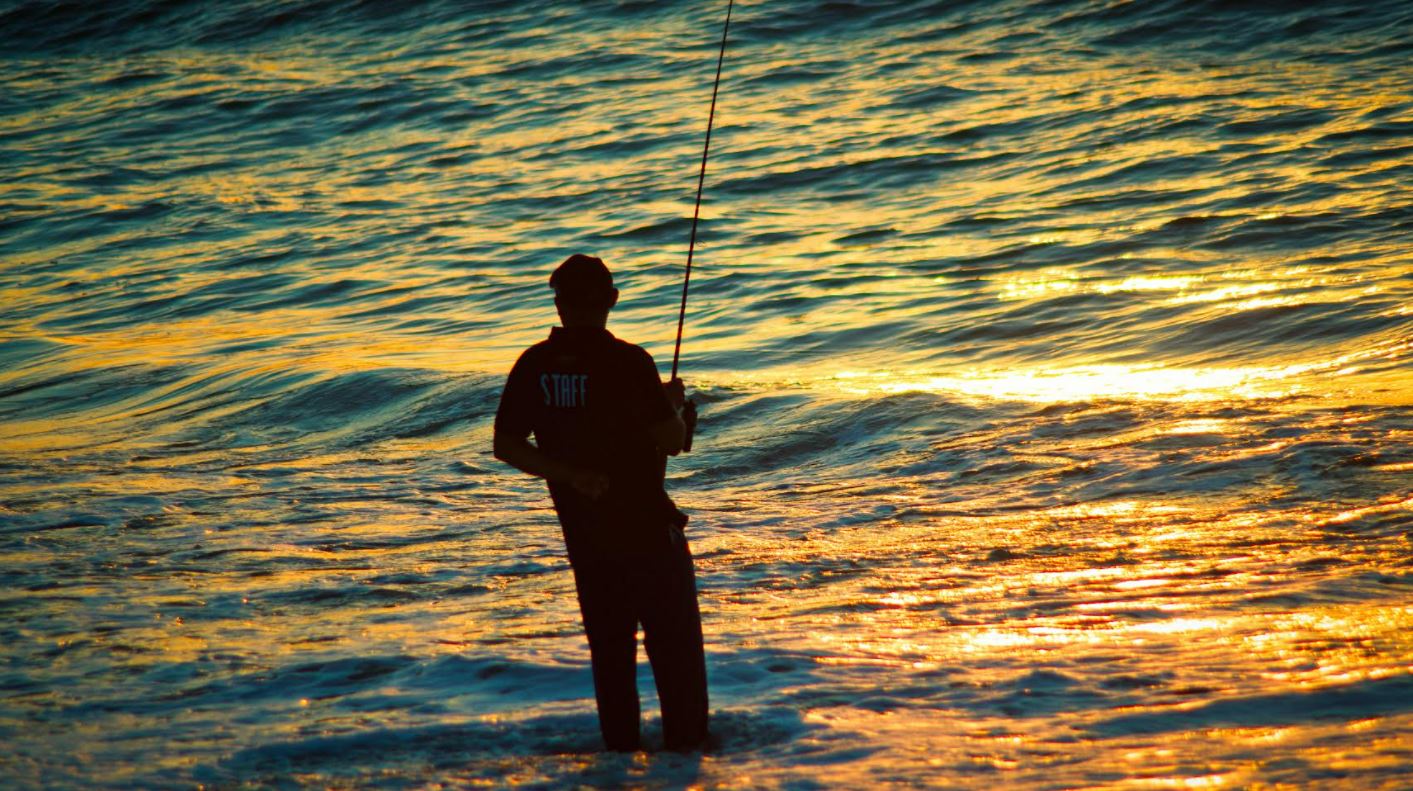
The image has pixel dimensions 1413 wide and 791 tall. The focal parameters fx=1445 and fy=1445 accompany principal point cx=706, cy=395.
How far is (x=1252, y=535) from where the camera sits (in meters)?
5.94

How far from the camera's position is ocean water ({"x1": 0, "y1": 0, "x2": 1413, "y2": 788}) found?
14.0 ft

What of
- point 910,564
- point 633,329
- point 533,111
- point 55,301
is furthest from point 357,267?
point 910,564

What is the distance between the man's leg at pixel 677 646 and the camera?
3.75 metres

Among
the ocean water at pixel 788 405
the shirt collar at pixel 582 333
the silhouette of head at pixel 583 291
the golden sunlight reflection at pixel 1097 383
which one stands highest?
the silhouette of head at pixel 583 291

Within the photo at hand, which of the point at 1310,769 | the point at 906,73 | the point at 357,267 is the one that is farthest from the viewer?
the point at 906,73

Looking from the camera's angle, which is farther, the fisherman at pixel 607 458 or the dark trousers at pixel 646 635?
the dark trousers at pixel 646 635

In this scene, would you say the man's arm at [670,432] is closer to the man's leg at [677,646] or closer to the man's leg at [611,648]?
the man's leg at [677,646]

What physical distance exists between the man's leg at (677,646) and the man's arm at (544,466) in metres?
0.28

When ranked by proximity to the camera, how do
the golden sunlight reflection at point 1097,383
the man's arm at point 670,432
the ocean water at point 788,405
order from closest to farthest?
the man's arm at point 670,432, the ocean water at point 788,405, the golden sunlight reflection at point 1097,383

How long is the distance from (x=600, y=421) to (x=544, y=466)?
19cm

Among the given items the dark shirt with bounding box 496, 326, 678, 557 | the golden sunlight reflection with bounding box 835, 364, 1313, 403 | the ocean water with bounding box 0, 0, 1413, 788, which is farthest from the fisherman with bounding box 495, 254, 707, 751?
the golden sunlight reflection with bounding box 835, 364, 1313, 403

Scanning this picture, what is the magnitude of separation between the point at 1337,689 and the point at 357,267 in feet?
43.1

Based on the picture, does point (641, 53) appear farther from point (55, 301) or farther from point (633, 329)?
point (633, 329)

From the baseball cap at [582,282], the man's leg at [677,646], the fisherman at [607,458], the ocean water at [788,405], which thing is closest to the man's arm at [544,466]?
the fisherman at [607,458]
